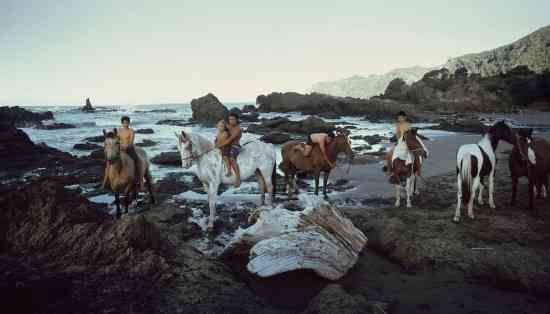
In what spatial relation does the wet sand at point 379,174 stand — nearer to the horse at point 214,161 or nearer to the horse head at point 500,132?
the horse at point 214,161

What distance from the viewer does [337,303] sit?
3504mm

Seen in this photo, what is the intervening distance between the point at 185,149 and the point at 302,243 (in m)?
4.14

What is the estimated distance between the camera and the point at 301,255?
176 inches

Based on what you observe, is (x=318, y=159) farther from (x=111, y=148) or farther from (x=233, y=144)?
(x=111, y=148)

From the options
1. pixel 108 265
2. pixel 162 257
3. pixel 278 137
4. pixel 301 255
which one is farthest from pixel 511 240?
pixel 278 137

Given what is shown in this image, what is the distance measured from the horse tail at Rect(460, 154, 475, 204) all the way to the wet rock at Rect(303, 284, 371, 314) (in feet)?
14.9

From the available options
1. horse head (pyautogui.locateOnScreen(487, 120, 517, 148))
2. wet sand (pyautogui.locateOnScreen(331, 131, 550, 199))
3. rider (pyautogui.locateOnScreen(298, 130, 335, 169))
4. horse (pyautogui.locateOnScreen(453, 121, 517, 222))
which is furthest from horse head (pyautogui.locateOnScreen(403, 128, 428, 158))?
rider (pyautogui.locateOnScreen(298, 130, 335, 169))

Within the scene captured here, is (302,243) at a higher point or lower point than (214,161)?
lower

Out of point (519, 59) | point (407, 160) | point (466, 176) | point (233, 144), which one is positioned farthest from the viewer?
point (519, 59)

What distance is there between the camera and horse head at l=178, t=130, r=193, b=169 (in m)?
7.43

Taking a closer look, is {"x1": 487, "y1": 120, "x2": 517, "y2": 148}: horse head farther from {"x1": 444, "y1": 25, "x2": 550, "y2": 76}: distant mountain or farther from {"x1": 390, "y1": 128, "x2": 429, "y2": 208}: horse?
{"x1": 444, "y1": 25, "x2": 550, "y2": 76}: distant mountain

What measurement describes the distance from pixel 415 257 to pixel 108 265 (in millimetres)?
4660

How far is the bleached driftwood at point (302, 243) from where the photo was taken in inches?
175

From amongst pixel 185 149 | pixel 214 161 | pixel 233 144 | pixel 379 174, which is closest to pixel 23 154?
pixel 185 149
